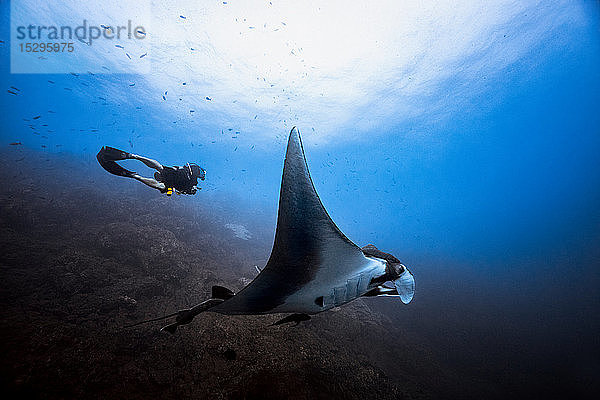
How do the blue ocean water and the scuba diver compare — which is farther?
the blue ocean water

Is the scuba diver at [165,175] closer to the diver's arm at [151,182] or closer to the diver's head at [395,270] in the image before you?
the diver's arm at [151,182]

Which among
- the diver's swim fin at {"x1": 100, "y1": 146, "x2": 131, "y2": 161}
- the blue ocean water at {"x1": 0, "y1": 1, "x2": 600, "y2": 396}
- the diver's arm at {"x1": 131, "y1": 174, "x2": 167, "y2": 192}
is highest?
the blue ocean water at {"x1": 0, "y1": 1, "x2": 600, "y2": 396}

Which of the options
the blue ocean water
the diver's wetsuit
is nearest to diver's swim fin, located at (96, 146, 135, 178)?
the diver's wetsuit

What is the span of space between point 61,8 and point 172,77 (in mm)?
8025

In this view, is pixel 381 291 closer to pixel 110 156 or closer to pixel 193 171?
pixel 193 171

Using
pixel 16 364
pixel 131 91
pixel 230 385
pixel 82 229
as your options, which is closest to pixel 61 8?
pixel 131 91

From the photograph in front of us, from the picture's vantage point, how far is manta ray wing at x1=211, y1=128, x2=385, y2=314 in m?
1.31

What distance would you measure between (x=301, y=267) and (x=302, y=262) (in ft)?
0.17

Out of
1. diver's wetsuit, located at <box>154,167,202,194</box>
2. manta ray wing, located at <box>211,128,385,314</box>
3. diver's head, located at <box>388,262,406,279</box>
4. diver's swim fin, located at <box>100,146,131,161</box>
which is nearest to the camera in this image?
manta ray wing, located at <box>211,128,385,314</box>

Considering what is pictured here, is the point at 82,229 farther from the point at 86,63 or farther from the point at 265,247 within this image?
the point at 86,63

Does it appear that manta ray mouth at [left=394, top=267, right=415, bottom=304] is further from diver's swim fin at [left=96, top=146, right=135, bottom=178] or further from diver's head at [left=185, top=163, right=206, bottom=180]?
diver's swim fin at [left=96, top=146, right=135, bottom=178]

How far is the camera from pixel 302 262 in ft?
5.33

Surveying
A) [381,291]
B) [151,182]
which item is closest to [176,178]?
[151,182]

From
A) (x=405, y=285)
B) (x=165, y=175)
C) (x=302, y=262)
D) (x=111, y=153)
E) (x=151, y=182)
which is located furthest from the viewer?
(x=165, y=175)
